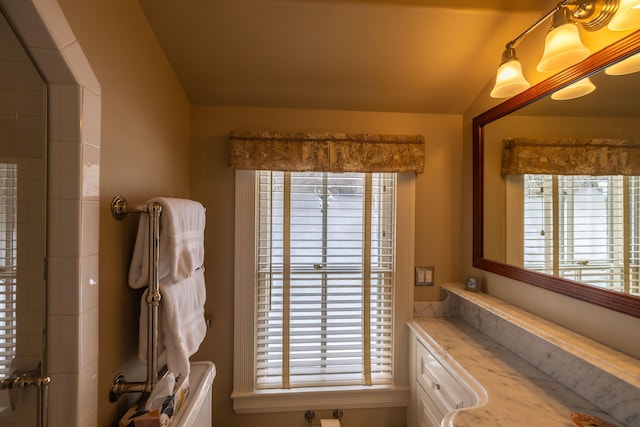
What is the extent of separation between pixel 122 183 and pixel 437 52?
146 cm

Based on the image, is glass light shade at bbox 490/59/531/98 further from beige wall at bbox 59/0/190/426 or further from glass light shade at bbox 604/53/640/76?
beige wall at bbox 59/0/190/426

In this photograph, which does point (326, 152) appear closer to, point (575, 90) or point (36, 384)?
point (575, 90)

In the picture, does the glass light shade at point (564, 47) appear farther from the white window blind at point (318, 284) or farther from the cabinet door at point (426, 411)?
the cabinet door at point (426, 411)

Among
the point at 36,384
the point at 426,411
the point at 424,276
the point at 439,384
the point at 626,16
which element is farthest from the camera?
the point at 424,276

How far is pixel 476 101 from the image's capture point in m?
1.49

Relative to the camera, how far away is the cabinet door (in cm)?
118

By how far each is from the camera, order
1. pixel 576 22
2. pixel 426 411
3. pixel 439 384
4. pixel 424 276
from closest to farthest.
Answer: pixel 576 22 < pixel 439 384 < pixel 426 411 < pixel 424 276

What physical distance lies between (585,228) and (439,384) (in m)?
0.88

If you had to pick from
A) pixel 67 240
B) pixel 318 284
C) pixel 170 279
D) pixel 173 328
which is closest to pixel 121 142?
pixel 67 240

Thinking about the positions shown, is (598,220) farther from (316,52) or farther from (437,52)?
(316,52)

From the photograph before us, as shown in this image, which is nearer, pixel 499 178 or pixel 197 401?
pixel 197 401

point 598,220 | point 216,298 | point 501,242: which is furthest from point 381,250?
point 216,298

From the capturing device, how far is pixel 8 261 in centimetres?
68

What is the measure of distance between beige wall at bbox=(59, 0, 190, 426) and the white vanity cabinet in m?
1.25
